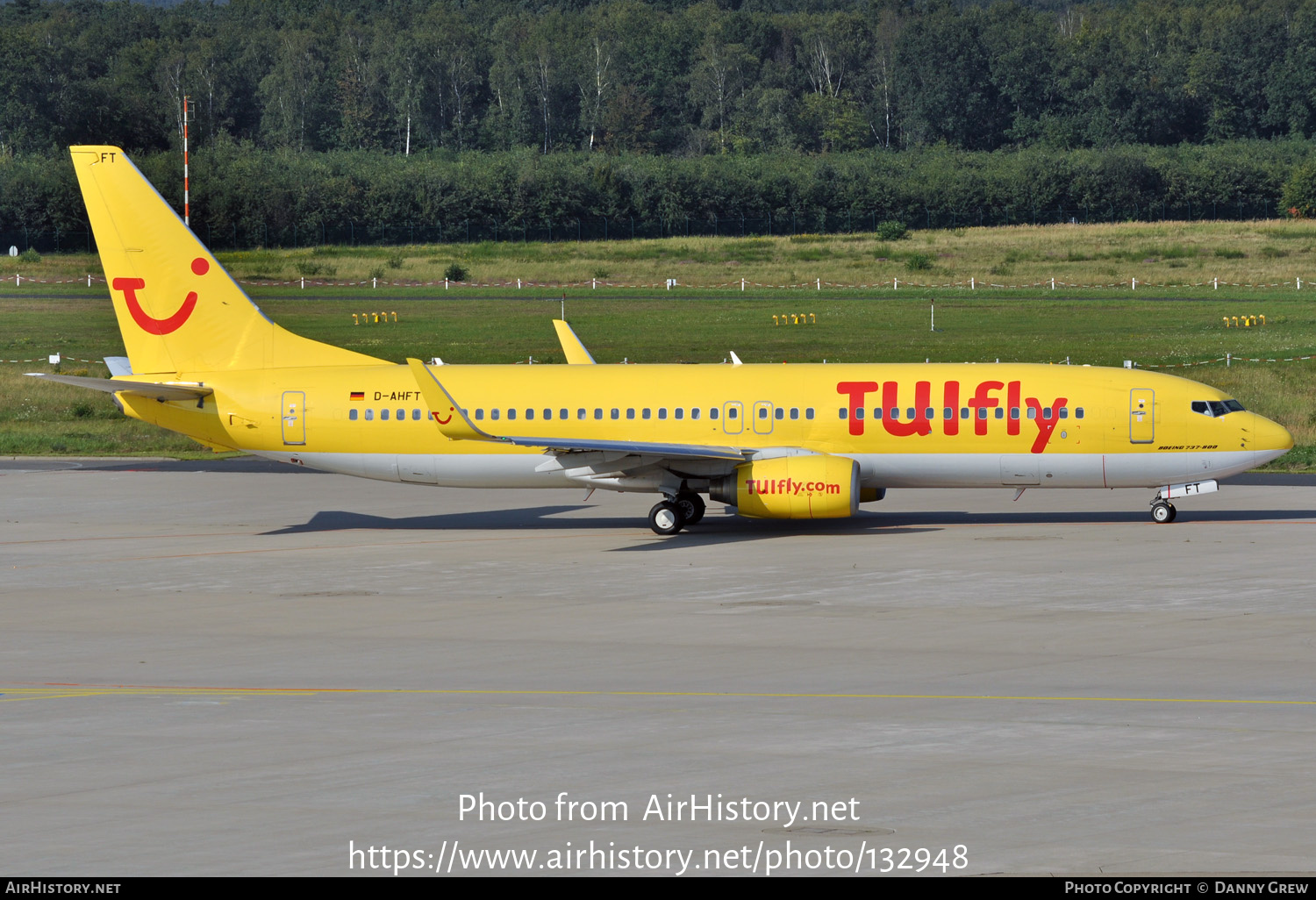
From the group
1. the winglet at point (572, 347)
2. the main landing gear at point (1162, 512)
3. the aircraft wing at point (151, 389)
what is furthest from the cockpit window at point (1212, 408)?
the aircraft wing at point (151, 389)

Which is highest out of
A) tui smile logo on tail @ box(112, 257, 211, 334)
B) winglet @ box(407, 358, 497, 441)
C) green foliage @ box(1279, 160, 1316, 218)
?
green foliage @ box(1279, 160, 1316, 218)

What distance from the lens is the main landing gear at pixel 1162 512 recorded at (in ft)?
130

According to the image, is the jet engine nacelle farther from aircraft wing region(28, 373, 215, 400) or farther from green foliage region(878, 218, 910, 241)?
A: green foliage region(878, 218, 910, 241)

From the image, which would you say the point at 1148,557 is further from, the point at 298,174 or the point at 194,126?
the point at 298,174

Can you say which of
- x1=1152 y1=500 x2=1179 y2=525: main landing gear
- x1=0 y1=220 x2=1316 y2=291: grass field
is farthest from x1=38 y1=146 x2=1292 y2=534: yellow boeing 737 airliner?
x1=0 y1=220 x2=1316 y2=291: grass field

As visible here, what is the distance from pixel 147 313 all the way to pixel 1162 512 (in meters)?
26.2

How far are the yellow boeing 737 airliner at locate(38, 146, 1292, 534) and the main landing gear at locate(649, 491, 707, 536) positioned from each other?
0.19 feet

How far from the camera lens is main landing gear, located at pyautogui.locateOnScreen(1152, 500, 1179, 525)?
3977 cm

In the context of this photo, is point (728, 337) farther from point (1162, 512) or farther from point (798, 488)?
point (798, 488)

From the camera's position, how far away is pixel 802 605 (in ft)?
97.1

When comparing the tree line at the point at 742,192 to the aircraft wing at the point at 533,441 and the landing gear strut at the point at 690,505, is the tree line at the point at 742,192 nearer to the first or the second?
the landing gear strut at the point at 690,505

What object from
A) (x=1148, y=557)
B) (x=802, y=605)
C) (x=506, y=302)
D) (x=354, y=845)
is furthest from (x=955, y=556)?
(x=506, y=302)

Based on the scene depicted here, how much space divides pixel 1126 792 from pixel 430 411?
83.5 ft

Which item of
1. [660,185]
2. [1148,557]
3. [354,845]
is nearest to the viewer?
Answer: [354,845]
